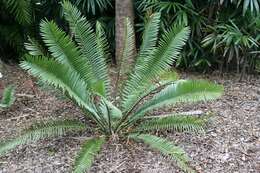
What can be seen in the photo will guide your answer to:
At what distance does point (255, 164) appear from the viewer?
318cm

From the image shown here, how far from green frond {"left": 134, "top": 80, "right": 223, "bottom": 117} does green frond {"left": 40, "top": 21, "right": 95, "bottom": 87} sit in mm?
504

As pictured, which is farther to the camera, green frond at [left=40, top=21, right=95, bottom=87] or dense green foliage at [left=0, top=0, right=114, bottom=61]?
dense green foliage at [left=0, top=0, right=114, bottom=61]

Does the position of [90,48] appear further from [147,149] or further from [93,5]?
[93,5]

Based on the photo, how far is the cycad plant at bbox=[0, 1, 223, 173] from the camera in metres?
3.07

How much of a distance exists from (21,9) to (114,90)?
4.83 feet

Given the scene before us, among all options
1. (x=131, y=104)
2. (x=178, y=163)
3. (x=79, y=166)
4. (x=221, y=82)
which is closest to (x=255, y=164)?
(x=178, y=163)

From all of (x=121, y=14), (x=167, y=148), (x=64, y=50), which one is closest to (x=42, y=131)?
(x=64, y=50)

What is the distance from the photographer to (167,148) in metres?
3.09

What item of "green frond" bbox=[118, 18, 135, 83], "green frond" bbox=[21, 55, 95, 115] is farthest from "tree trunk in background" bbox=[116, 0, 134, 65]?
"green frond" bbox=[21, 55, 95, 115]

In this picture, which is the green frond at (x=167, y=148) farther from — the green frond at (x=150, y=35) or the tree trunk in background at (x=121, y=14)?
the tree trunk in background at (x=121, y=14)

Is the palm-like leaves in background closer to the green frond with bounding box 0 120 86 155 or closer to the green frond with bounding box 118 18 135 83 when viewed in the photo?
the green frond with bounding box 118 18 135 83

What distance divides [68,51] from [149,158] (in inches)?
37.9

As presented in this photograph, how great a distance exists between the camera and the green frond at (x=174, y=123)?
10.8ft

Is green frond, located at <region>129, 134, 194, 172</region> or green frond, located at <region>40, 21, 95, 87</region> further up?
green frond, located at <region>40, 21, 95, 87</region>
